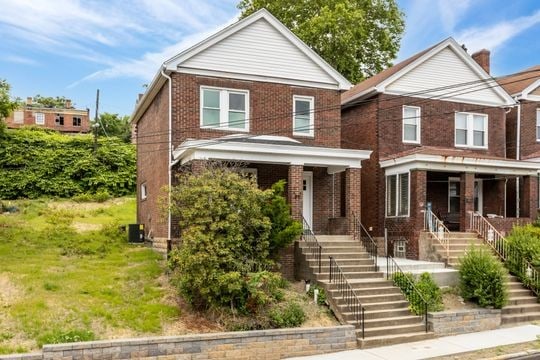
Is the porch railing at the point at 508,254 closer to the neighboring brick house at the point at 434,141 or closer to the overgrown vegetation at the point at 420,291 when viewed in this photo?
the neighboring brick house at the point at 434,141

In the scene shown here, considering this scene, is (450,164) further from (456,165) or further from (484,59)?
(484,59)

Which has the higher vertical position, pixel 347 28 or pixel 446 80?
pixel 347 28

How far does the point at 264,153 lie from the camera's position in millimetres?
15609

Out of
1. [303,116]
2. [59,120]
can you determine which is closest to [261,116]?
[303,116]

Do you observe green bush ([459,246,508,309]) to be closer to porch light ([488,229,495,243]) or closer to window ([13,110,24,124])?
porch light ([488,229,495,243])

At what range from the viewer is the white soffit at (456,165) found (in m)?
18.3

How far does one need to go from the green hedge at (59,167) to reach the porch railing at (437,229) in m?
19.6

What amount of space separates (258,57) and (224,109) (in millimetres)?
2308

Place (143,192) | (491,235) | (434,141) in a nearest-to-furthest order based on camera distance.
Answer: (491,235) → (434,141) → (143,192)

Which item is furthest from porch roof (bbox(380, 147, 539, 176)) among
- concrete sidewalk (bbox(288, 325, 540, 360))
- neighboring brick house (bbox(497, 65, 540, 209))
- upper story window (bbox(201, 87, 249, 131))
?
concrete sidewalk (bbox(288, 325, 540, 360))

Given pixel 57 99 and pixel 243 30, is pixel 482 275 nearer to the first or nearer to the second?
pixel 243 30

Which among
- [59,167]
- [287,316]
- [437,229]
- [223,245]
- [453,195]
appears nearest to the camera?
[223,245]

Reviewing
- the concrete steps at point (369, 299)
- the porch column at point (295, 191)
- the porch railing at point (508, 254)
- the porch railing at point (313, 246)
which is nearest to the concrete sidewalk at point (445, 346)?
the concrete steps at point (369, 299)

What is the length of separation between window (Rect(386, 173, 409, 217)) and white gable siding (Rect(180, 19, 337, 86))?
438 cm
